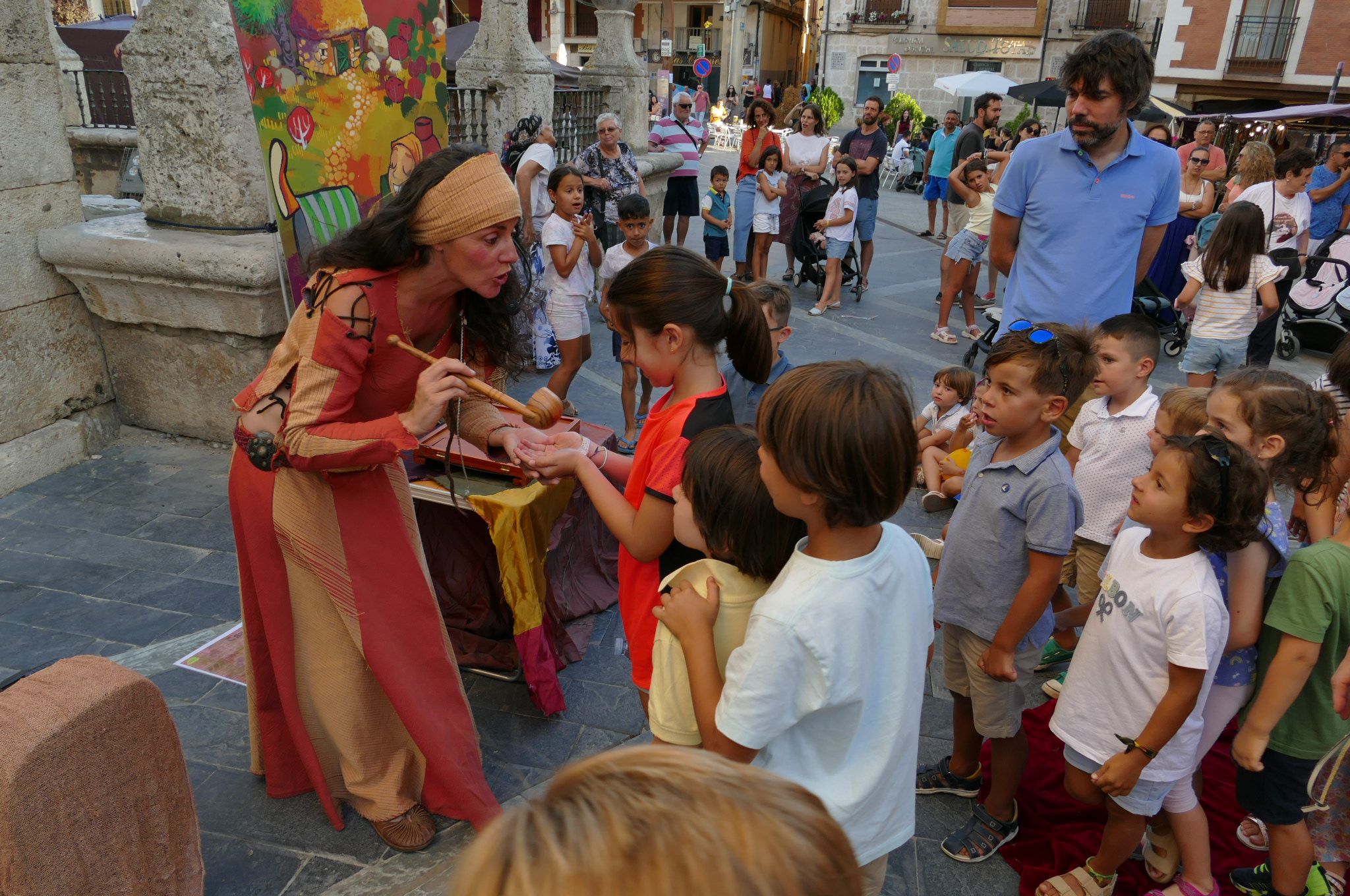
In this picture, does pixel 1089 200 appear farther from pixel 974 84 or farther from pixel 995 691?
pixel 974 84

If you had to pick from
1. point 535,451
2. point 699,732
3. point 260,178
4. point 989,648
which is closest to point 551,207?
point 260,178

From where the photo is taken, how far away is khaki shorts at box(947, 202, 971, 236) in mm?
9578

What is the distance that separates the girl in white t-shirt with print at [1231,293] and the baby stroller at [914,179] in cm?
1430

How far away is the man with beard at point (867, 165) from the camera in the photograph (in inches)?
372

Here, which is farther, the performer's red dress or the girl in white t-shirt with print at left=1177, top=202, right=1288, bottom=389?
the girl in white t-shirt with print at left=1177, top=202, right=1288, bottom=389

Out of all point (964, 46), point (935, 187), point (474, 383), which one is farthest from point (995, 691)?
point (964, 46)

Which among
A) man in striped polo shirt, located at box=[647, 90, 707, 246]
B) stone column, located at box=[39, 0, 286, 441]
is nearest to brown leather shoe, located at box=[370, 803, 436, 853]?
stone column, located at box=[39, 0, 286, 441]

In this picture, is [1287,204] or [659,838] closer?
[659,838]

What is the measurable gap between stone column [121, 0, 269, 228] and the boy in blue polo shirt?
539 cm

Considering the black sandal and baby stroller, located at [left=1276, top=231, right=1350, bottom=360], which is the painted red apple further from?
baby stroller, located at [left=1276, top=231, right=1350, bottom=360]

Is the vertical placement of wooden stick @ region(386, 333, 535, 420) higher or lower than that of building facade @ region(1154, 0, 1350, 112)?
lower

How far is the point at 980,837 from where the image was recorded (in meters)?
2.58

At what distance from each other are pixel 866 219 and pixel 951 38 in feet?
79.4

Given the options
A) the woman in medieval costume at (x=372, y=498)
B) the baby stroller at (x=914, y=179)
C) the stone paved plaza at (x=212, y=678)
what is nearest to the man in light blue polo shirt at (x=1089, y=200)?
the stone paved plaza at (x=212, y=678)
